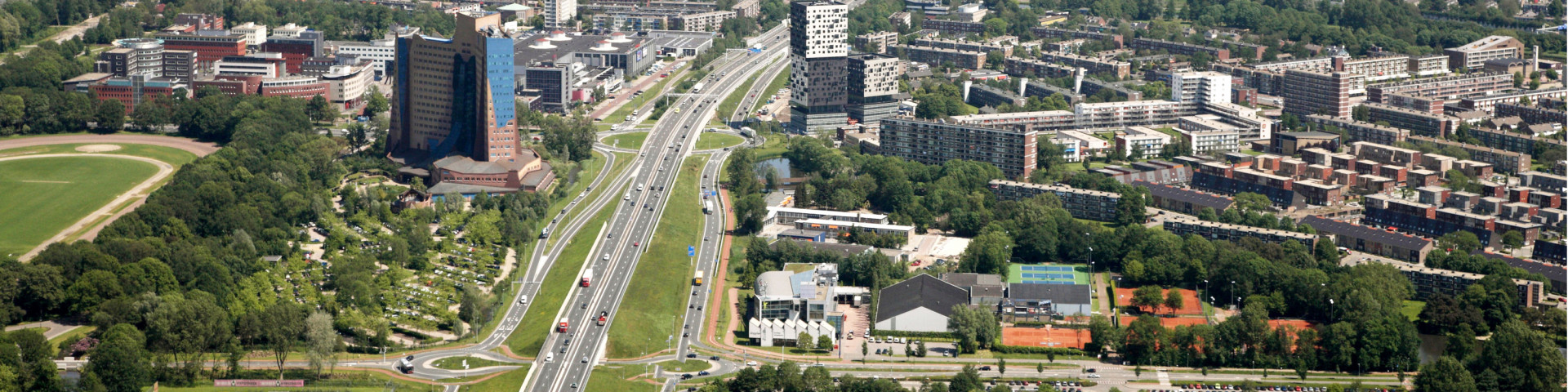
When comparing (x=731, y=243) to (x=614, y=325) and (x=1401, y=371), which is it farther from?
(x=1401, y=371)

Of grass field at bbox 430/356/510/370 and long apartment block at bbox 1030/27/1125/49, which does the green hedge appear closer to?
grass field at bbox 430/356/510/370

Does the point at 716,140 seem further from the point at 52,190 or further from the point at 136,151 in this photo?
the point at 52,190

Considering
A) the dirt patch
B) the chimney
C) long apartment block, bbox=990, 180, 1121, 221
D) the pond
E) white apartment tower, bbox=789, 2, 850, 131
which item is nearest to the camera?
long apartment block, bbox=990, 180, 1121, 221

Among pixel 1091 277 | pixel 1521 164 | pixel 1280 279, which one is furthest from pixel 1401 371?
pixel 1521 164

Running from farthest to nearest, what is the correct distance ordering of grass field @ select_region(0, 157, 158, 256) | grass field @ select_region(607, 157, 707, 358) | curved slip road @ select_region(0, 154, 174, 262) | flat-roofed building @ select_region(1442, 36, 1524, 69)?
flat-roofed building @ select_region(1442, 36, 1524, 69) < grass field @ select_region(0, 157, 158, 256) < curved slip road @ select_region(0, 154, 174, 262) < grass field @ select_region(607, 157, 707, 358)

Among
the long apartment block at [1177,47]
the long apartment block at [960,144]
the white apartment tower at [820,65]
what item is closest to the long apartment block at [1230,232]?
the long apartment block at [960,144]

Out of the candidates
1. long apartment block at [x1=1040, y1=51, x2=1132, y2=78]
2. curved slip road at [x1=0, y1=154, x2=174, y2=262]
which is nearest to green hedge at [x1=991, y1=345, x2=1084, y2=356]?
curved slip road at [x1=0, y1=154, x2=174, y2=262]

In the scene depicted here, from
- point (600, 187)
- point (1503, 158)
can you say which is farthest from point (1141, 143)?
point (600, 187)
